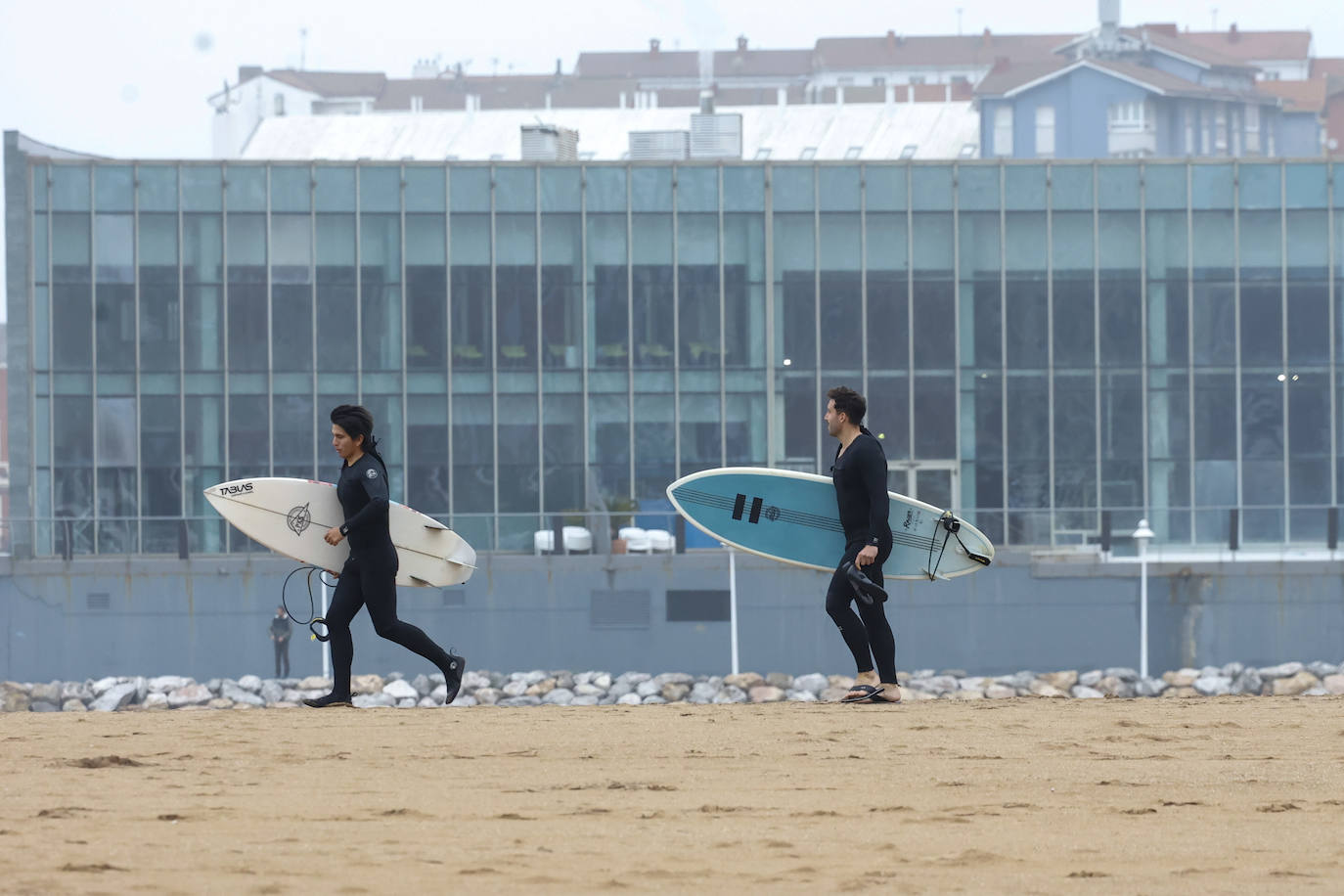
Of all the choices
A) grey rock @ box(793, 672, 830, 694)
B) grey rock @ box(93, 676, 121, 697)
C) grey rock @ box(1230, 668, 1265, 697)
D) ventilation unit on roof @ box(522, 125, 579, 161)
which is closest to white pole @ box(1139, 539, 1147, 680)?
grey rock @ box(1230, 668, 1265, 697)

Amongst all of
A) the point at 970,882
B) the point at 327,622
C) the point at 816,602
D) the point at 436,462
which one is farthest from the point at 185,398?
the point at 970,882

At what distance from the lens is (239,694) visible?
2795 cm

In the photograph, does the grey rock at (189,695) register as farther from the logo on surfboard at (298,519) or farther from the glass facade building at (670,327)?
the logo on surfboard at (298,519)

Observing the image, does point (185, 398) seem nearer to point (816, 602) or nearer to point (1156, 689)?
point (816, 602)

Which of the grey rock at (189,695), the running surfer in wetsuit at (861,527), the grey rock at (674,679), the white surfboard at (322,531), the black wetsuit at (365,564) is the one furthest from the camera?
the grey rock at (674,679)

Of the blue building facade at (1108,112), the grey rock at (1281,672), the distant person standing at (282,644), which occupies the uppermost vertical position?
the blue building facade at (1108,112)

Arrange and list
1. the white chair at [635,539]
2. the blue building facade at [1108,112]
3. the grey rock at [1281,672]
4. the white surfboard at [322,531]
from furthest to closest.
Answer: the blue building facade at [1108,112]
the white chair at [635,539]
the grey rock at [1281,672]
the white surfboard at [322,531]

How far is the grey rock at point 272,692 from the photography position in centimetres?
2781

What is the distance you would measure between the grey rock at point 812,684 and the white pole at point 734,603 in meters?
1.22

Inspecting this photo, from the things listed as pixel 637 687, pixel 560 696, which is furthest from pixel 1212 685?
pixel 560 696

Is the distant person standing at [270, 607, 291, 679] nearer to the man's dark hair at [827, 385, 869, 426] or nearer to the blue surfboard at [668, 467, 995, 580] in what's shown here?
the blue surfboard at [668, 467, 995, 580]

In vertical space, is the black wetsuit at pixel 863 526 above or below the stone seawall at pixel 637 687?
above

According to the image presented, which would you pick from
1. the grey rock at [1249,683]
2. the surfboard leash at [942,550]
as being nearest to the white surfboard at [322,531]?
the surfboard leash at [942,550]

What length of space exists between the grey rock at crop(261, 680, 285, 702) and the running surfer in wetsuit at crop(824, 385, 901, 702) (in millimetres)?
19830
